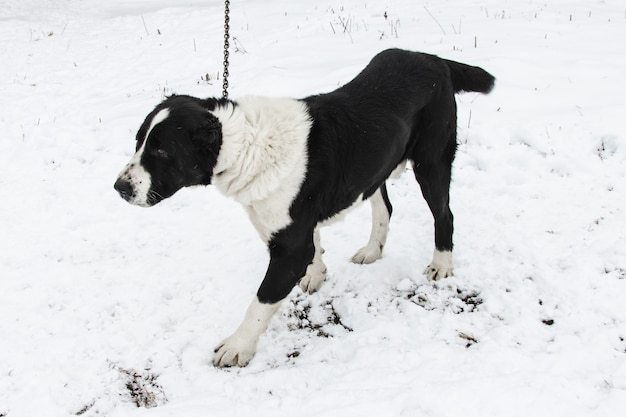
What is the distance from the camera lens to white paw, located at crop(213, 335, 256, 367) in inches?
130

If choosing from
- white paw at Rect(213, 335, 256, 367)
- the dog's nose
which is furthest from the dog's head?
white paw at Rect(213, 335, 256, 367)

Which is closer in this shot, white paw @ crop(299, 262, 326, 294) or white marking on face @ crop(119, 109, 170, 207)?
white marking on face @ crop(119, 109, 170, 207)

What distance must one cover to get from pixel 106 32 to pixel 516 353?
920 cm

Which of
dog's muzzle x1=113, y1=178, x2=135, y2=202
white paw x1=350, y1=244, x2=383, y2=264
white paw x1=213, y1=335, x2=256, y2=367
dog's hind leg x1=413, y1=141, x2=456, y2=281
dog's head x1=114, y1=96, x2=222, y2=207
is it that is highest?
dog's head x1=114, y1=96, x2=222, y2=207

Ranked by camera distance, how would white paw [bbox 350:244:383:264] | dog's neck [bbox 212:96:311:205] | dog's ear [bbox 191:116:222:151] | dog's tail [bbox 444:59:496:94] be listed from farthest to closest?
white paw [bbox 350:244:383:264]
dog's tail [bbox 444:59:496:94]
dog's neck [bbox 212:96:311:205]
dog's ear [bbox 191:116:222:151]

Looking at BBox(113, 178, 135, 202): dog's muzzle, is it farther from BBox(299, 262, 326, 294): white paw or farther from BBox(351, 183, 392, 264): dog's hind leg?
BBox(351, 183, 392, 264): dog's hind leg

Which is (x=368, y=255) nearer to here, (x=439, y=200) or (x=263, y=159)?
(x=439, y=200)

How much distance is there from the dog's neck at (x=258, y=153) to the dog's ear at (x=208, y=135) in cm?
6

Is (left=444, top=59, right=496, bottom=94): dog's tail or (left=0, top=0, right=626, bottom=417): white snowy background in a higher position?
(left=444, top=59, right=496, bottom=94): dog's tail

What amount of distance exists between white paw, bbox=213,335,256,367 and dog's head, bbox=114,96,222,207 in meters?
0.96

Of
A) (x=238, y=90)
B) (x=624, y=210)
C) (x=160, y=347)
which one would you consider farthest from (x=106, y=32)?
(x=624, y=210)

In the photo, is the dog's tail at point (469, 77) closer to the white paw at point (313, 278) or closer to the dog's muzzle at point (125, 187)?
the white paw at point (313, 278)

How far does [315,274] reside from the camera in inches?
156

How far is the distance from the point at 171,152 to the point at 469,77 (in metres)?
2.20
